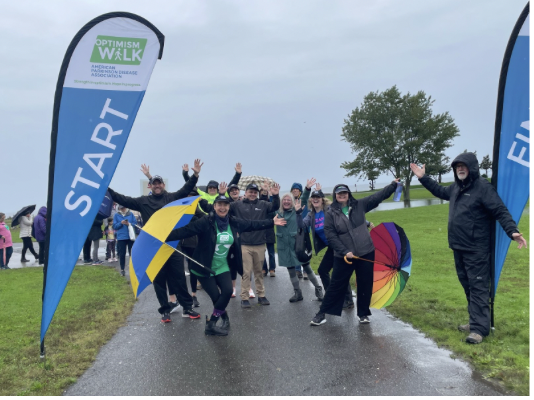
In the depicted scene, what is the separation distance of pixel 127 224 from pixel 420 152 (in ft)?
122

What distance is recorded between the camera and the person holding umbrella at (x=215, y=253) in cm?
626

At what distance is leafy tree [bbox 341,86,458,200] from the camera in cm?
4284

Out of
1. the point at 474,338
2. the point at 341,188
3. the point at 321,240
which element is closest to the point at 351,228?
the point at 341,188

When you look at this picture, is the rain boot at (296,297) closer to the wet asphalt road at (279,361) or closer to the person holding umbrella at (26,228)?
the wet asphalt road at (279,361)

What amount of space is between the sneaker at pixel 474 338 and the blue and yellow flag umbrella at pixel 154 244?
3943 mm

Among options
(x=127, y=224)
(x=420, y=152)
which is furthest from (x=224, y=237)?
(x=420, y=152)

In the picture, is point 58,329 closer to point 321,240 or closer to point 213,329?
point 213,329

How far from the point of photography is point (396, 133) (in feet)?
144

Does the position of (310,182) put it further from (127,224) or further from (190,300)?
(127,224)

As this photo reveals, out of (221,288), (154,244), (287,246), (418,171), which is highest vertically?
(418,171)

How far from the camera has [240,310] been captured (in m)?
7.59

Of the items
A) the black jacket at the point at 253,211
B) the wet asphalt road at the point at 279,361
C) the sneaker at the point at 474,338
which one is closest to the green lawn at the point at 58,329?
the wet asphalt road at the point at 279,361

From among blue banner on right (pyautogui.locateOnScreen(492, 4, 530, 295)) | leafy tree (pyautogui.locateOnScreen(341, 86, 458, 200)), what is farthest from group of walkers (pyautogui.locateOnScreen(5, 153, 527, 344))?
leafy tree (pyautogui.locateOnScreen(341, 86, 458, 200))

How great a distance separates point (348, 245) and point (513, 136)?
2.54 meters
